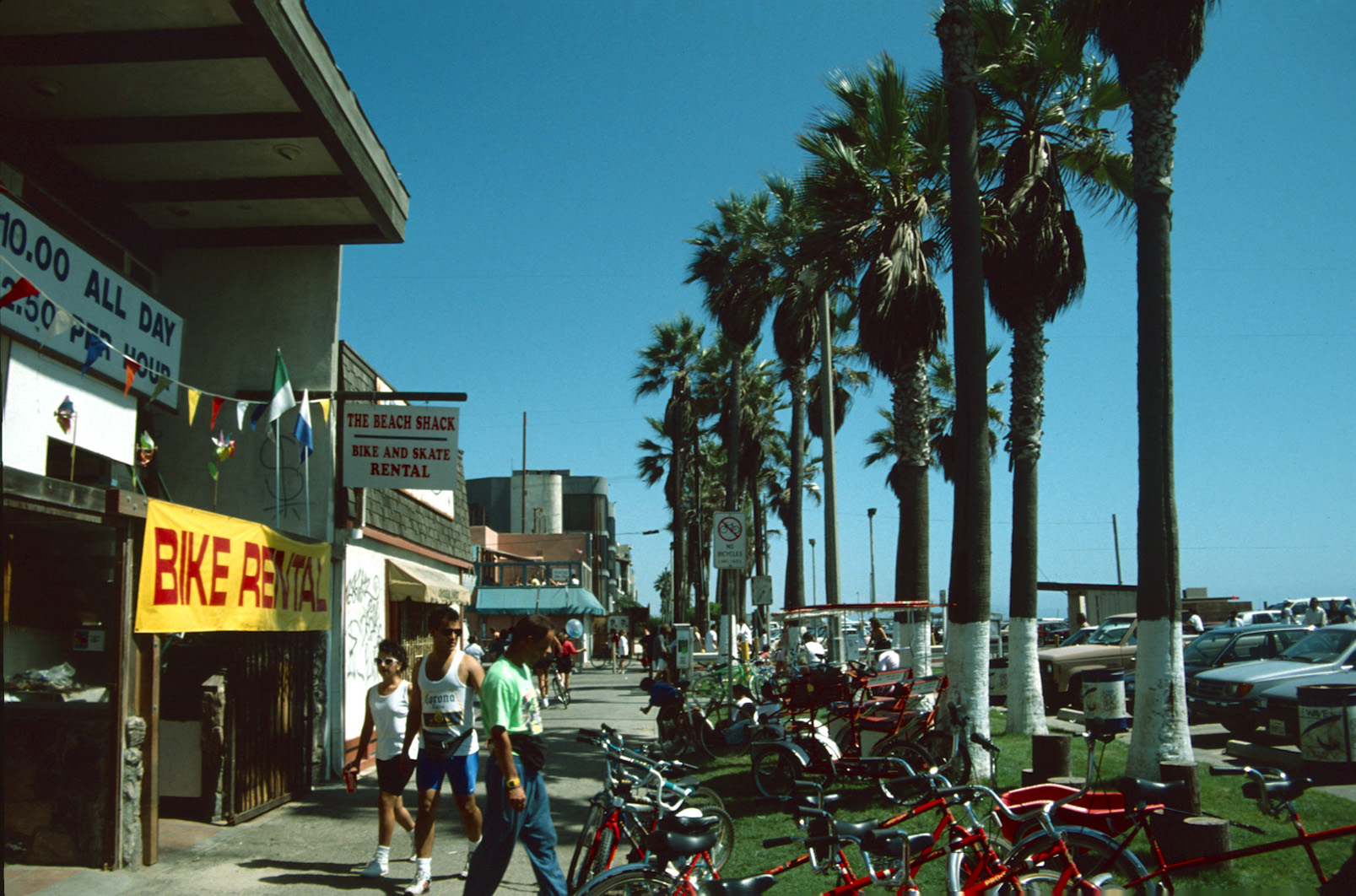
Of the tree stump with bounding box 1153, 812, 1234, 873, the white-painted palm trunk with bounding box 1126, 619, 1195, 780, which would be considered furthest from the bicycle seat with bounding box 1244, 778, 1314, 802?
the white-painted palm trunk with bounding box 1126, 619, 1195, 780

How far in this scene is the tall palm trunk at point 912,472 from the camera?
1524cm

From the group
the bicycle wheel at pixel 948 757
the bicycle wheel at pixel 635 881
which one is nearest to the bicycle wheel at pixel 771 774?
the bicycle wheel at pixel 948 757

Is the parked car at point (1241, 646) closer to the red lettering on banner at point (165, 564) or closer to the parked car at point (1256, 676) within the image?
the parked car at point (1256, 676)

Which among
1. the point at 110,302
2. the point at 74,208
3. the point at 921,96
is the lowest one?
the point at 110,302

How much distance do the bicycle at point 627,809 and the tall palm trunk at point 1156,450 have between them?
175 inches

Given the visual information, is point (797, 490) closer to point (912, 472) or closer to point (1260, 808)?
point (912, 472)

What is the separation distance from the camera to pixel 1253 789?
4.67 meters

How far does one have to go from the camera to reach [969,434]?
37.0 feet

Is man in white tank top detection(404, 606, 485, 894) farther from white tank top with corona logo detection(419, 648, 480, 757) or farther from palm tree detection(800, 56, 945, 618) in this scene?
palm tree detection(800, 56, 945, 618)

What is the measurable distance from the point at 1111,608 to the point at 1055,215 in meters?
28.0

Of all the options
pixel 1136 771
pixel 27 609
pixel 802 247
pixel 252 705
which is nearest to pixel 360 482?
pixel 252 705

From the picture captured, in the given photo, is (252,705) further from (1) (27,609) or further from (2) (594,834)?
(2) (594,834)

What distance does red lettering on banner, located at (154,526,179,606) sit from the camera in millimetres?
8062

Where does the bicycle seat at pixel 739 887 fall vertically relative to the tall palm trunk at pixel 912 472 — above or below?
below
